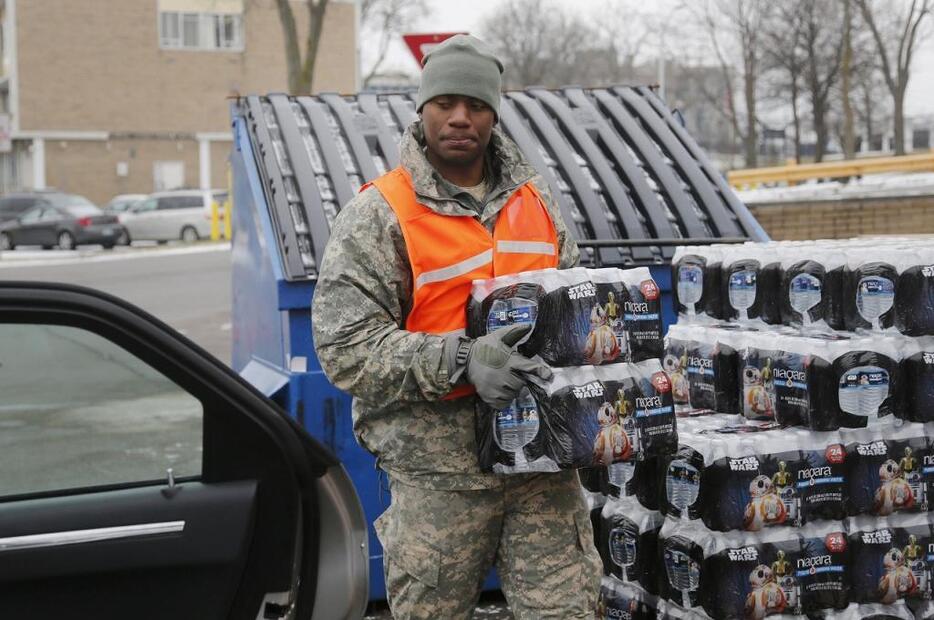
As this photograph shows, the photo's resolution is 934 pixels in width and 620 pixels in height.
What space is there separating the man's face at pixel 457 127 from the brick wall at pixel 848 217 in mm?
8085

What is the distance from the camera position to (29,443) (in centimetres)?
802

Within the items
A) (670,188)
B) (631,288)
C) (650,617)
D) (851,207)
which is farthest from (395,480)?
(851,207)

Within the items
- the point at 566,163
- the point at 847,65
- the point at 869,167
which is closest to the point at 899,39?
the point at 847,65

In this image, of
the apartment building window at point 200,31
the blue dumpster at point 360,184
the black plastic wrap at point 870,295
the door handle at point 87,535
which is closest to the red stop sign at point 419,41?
the blue dumpster at point 360,184

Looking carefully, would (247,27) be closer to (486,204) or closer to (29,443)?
(29,443)

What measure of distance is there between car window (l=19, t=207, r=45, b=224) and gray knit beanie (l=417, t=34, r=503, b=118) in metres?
30.6

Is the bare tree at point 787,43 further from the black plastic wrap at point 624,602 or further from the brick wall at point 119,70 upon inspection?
the black plastic wrap at point 624,602

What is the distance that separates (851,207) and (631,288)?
7.92 metres

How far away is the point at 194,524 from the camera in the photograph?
271 centimetres

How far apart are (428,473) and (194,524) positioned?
24.4 inches

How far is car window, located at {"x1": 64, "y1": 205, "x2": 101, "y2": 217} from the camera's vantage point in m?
31.5

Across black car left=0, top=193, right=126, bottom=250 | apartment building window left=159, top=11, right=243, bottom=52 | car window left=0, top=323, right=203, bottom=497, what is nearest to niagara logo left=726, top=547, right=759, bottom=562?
car window left=0, top=323, right=203, bottom=497

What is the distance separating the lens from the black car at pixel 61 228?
102ft

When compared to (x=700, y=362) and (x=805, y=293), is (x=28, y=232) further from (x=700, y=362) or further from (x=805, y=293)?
(x=805, y=293)
